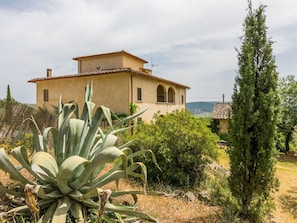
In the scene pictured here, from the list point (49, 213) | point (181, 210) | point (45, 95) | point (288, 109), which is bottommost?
point (181, 210)

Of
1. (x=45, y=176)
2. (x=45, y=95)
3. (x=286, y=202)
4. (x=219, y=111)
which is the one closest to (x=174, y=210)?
(x=45, y=176)

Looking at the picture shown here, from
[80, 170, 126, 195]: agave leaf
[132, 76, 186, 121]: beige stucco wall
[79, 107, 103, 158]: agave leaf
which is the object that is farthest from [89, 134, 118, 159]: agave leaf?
[132, 76, 186, 121]: beige stucco wall

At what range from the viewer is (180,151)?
33.6 feet

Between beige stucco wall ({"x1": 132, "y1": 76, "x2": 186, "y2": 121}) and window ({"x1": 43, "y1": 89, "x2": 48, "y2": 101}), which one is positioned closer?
beige stucco wall ({"x1": 132, "y1": 76, "x2": 186, "y2": 121})

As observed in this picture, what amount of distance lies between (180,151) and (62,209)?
754 cm

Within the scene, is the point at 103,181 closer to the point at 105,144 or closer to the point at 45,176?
the point at 105,144

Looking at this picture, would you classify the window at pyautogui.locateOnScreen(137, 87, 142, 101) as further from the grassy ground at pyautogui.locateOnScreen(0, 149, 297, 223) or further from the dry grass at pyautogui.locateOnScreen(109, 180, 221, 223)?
the dry grass at pyautogui.locateOnScreen(109, 180, 221, 223)

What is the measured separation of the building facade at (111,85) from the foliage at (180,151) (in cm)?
1087

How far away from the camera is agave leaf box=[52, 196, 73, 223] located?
114 inches

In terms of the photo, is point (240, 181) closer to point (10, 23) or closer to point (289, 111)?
point (10, 23)

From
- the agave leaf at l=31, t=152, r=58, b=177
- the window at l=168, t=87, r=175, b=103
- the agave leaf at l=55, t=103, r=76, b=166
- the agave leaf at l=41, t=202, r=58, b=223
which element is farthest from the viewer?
the window at l=168, t=87, r=175, b=103

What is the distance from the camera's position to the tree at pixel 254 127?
6090 millimetres

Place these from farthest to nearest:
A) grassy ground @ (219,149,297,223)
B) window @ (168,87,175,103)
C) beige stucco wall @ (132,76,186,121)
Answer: window @ (168,87,175,103)
beige stucco wall @ (132,76,186,121)
grassy ground @ (219,149,297,223)

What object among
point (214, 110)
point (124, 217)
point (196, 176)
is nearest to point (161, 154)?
point (196, 176)
